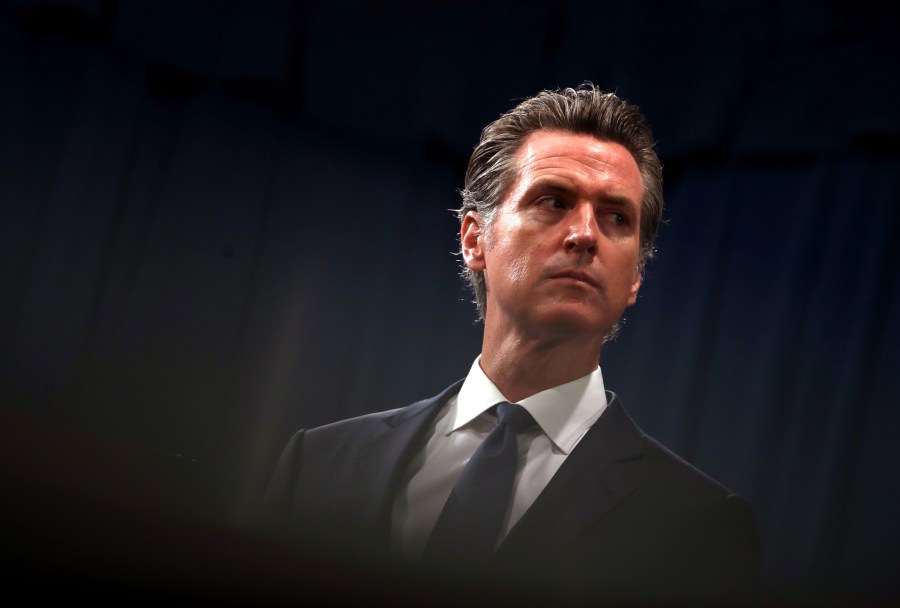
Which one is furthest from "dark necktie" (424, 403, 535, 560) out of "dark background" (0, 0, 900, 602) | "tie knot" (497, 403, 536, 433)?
"dark background" (0, 0, 900, 602)

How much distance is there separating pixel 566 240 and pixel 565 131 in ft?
0.57

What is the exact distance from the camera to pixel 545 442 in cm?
108

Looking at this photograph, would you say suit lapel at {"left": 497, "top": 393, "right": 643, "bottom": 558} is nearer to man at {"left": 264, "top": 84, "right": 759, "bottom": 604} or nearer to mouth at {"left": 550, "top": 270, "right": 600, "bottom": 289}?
man at {"left": 264, "top": 84, "right": 759, "bottom": 604}

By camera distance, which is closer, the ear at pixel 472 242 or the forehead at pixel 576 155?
the forehead at pixel 576 155

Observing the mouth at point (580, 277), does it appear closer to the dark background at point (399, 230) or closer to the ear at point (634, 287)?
the ear at point (634, 287)

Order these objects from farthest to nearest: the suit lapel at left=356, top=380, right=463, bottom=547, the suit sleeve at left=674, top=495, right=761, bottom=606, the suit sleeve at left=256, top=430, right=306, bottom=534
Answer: the suit sleeve at left=256, top=430, right=306, bottom=534 → the suit lapel at left=356, top=380, right=463, bottom=547 → the suit sleeve at left=674, top=495, right=761, bottom=606

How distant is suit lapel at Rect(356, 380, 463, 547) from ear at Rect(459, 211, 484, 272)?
181 millimetres

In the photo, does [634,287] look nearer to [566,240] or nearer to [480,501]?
[566,240]

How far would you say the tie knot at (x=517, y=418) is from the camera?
1.08 meters

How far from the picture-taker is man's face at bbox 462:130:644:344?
1.09 meters

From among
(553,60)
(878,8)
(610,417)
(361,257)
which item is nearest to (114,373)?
(361,257)

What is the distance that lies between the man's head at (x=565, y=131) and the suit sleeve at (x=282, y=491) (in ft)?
1.14

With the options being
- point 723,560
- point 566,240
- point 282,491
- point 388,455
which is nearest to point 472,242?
point 566,240

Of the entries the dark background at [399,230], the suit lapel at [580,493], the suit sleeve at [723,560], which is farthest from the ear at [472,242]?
the suit sleeve at [723,560]
